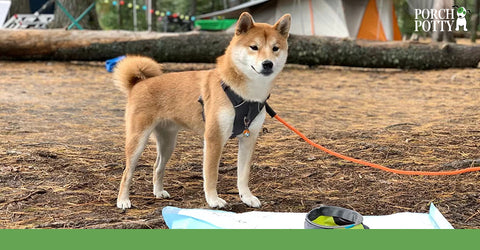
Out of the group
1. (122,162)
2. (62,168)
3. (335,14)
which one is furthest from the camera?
(335,14)

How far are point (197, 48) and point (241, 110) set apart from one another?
22.6 feet

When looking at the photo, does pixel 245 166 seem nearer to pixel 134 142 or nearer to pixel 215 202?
pixel 215 202

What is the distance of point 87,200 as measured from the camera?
3188mm

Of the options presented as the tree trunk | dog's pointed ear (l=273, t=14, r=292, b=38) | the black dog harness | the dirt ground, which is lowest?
the dirt ground

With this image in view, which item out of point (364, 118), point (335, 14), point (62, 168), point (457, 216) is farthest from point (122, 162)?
point (335, 14)

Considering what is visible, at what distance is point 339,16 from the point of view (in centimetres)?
1191

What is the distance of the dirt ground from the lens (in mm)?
3117

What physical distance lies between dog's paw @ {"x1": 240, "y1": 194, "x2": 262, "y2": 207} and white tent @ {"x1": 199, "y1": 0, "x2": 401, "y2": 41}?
9.24 metres

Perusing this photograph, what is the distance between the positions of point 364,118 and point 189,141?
87.1 inches

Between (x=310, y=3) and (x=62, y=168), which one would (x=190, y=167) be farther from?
(x=310, y=3)

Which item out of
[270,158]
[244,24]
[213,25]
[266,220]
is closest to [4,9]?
[213,25]

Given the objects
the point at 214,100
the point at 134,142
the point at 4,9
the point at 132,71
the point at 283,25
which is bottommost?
the point at 134,142

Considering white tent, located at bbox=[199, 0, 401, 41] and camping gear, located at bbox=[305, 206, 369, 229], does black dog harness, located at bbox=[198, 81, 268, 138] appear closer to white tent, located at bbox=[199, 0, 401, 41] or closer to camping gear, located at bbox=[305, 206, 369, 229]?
camping gear, located at bbox=[305, 206, 369, 229]

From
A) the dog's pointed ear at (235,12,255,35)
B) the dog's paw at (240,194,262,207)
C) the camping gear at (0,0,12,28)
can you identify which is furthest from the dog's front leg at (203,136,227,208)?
the camping gear at (0,0,12,28)
